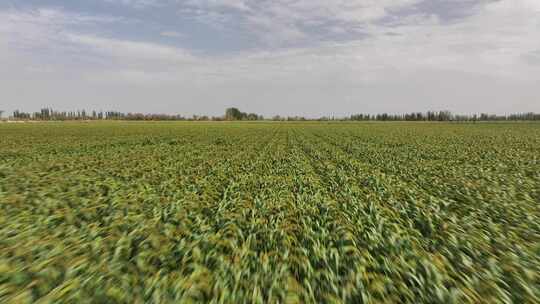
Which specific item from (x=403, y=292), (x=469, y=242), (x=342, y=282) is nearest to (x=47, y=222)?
(x=342, y=282)

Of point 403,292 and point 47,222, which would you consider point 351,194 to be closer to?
point 403,292

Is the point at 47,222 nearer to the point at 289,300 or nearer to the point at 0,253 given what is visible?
the point at 0,253

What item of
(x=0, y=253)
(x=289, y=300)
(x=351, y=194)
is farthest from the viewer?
(x=351, y=194)

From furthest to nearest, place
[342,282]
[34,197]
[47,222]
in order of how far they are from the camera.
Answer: [34,197]
[47,222]
[342,282]

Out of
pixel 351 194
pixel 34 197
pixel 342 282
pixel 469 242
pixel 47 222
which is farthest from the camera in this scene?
pixel 351 194

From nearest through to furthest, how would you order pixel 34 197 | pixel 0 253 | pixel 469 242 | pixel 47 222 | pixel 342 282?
pixel 342 282
pixel 0 253
pixel 469 242
pixel 47 222
pixel 34 197

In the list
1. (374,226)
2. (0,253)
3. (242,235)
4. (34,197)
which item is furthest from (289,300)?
(34,197)

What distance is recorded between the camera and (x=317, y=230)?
6238 mm

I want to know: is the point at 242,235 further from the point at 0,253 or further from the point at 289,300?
the point at 0,253

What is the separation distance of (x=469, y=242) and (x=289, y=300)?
4.30 m

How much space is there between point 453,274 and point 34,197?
11.2 m

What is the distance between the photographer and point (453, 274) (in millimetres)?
4398

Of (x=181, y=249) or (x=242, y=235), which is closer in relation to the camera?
(x=181, y=249)

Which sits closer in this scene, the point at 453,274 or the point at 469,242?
the point at 453,274
